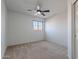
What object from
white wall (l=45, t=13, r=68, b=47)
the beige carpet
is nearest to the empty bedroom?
white wall (l=45, t=13, r=68, b=47)

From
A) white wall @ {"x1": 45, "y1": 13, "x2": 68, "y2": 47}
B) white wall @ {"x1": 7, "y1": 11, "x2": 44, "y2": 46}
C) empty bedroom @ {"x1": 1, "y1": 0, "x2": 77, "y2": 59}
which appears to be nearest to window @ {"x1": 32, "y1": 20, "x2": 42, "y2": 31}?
empty bedroom @ {"x1": 1, "y1": 0, "x2": 77, "y2": 59}

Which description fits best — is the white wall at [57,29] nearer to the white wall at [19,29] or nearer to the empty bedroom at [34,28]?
the empty bedroom at [34,28]

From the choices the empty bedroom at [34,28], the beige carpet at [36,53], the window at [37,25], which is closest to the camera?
the beige carpet at [36,53]

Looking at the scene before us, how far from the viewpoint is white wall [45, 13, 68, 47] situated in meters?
5.18

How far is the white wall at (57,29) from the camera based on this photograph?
204 inches

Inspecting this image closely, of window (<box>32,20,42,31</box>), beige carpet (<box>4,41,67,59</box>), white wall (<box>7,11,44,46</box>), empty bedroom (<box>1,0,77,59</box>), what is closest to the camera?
beige carpet (<box>4,41,67,59</box>)

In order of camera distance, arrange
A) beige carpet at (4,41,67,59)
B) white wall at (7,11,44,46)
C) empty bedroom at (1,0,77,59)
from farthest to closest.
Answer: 1. white wall at (7,11,44,46)
2. empty bedroom at (1,0,77,59)
3. beige carpet at (4,41,67,59)

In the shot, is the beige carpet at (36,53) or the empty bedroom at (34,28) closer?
the beige carpet at (36,53)

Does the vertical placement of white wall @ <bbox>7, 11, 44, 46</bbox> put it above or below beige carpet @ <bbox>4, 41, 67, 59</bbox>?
above

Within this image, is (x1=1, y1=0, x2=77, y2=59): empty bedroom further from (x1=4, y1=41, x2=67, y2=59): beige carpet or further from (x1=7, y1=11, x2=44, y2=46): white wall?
(x1=4, y1=41, x2=67, y2=59): beige carpet

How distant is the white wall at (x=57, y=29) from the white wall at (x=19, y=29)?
125 centimetres

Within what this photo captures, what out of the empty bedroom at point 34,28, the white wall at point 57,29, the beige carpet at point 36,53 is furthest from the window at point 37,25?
the beige carpet at point 36,53

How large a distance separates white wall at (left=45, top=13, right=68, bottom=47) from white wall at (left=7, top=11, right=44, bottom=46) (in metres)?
1.25

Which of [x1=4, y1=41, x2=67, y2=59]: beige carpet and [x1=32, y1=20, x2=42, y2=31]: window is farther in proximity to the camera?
[x1=32, y1=20, x2=42, y2=31]: window
